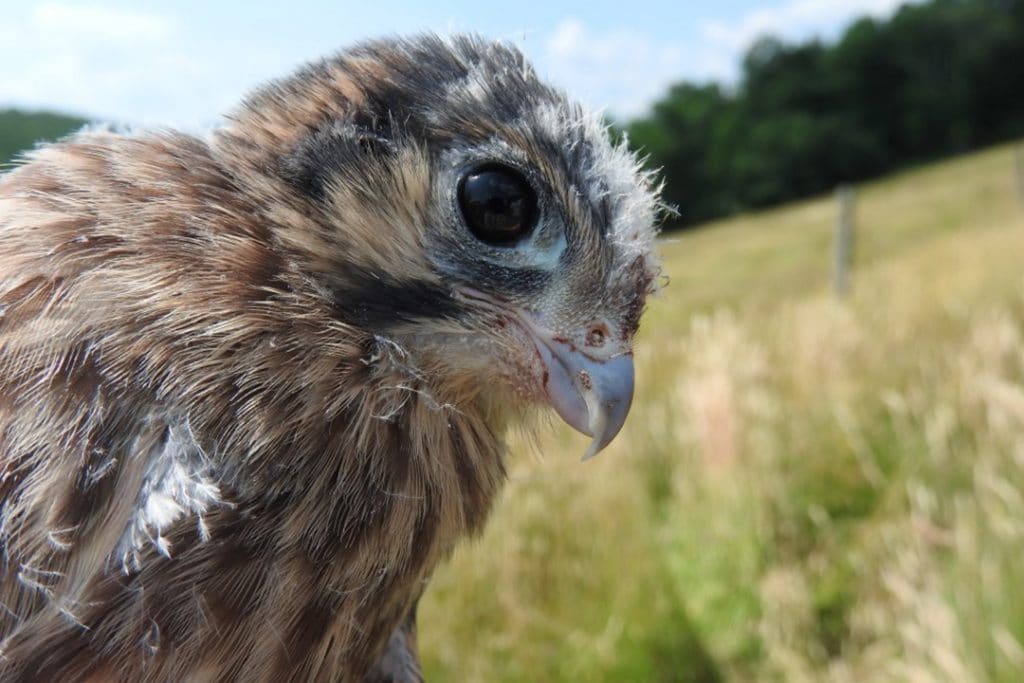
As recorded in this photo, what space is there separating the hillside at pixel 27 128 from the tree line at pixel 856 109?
149 ft

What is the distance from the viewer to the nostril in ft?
4.76

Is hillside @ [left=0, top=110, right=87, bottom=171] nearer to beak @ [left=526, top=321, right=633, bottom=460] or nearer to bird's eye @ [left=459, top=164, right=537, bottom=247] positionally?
bird's eye @ [left=459, top=164, right=537, bottom=247]

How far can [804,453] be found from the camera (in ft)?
13.3

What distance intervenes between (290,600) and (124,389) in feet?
1.37

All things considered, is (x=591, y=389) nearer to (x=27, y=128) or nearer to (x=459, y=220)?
(x=459, y=220)

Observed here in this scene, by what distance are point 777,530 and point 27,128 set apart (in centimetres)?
336

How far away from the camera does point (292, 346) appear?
129 cm

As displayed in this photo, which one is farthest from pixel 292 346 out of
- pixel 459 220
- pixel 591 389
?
pixel 591 389

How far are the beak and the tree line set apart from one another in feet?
151

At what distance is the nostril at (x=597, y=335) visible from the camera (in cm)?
145

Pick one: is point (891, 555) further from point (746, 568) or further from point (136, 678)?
point (136, 678)

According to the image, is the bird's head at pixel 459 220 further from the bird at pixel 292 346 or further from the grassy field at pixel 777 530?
the grassy field at pixel 777 530

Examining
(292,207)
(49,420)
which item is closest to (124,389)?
(49,420)

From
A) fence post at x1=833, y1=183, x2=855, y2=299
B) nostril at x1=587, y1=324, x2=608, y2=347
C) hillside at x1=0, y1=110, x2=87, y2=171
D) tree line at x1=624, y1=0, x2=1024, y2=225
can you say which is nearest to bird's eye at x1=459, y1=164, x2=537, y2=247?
nostril at x1=587, y1=324, x2=608, y2=347
